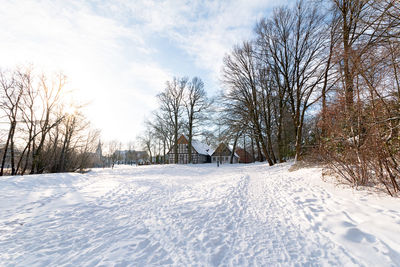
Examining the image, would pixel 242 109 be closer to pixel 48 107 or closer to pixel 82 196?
pixel 82 196

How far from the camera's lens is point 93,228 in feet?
11.0

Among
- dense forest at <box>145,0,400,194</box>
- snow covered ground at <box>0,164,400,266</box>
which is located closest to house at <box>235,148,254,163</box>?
dense forest at <box>145,0,400,194</box>

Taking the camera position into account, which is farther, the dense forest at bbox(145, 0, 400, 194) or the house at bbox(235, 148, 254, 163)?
the house at bbox(235, 148, 254, 163)

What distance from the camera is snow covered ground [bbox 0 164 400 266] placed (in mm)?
2369

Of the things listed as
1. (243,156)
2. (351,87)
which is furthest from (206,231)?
(243,156)

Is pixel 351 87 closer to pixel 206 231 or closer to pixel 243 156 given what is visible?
pixel 206 231

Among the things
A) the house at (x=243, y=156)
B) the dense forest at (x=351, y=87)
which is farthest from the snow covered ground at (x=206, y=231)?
the house at (x=243, y=156)

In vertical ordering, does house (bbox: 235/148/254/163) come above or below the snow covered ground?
above

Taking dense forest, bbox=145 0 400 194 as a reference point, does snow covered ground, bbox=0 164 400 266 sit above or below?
below

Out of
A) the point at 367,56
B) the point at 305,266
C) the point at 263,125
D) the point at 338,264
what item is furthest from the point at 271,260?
the point at 263,125

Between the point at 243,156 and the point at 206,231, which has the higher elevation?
the point at 243,156

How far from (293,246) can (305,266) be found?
1.56ft

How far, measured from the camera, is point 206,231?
10.7 ft

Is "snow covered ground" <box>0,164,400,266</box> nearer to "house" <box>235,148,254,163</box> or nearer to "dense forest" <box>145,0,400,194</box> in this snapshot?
"dense forest" <box>145,0,400,194</box>
